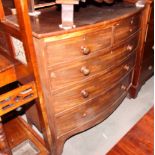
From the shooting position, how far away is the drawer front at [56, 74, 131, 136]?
149 centimetres

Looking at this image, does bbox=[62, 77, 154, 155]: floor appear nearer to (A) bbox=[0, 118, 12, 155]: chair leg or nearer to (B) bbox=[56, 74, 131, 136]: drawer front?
(B) bbox=[56, 74, 131, 136]: drawer front

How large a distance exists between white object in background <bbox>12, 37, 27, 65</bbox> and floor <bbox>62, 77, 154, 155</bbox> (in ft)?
3.04

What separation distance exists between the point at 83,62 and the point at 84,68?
0.05 m

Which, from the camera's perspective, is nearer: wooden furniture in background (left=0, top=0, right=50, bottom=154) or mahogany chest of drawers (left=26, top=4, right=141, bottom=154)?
wooden furniture in background (left=0, top=0, right=50, bottom=154)

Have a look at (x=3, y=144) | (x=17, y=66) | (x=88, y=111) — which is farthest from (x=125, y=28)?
(x=3, y=144)

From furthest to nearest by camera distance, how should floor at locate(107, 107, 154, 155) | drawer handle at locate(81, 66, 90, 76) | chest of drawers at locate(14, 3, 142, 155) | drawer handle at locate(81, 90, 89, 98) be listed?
drawer handle at locate(81, 90, 89, 98) → drawer handle at locate(81, 66, 90, 76) → chest of drawers at locate(14, 3, 142, 155) → floor at locate(107, 107, 154, 155)

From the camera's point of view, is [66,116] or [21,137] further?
[21,137]

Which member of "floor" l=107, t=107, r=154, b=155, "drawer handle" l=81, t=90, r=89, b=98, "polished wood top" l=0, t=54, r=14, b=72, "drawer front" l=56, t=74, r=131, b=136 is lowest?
"drawer front" l=56, t=74, r=131, b=136

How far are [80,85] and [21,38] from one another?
535 millimetres

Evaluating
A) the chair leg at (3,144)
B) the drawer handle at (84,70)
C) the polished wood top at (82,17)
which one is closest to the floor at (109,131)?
the chair leg at (3,144)

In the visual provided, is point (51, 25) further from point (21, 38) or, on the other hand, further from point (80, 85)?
point (80, 85)

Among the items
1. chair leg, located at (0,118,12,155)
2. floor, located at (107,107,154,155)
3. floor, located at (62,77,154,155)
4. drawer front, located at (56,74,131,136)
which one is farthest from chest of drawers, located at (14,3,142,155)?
floor, located at (107,107,154,155)

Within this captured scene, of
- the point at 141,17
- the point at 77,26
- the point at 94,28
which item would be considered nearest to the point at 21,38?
the point at 77,26

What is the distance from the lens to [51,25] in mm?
1213
